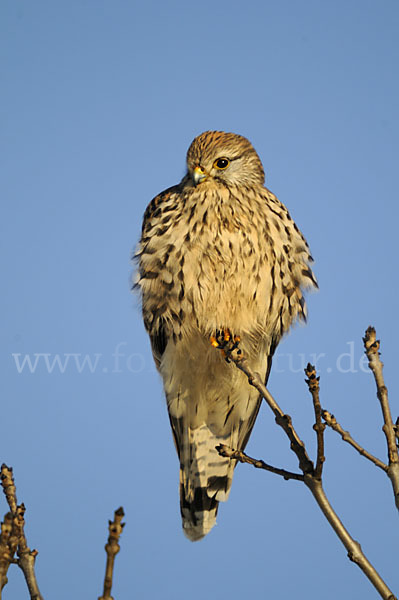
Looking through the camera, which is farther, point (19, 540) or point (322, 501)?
point (322, 501)

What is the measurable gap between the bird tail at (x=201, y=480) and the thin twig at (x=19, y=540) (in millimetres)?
2106

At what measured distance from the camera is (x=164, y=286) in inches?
148

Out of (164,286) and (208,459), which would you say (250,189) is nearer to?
(164,286)

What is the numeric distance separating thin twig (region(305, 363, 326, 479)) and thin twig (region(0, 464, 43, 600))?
921 mm

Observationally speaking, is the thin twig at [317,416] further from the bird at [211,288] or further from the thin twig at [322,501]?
the bird at [211,288]

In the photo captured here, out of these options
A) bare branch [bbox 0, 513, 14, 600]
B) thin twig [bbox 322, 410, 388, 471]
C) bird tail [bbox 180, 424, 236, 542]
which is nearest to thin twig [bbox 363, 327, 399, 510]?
thin twig [bbox 322, 410, 388, 471]

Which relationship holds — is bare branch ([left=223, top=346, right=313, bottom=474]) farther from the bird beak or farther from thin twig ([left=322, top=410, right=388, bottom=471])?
the bird beak

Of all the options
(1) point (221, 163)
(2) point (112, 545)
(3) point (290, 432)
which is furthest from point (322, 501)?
(1) point (221, 163)

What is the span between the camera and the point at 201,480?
4.25 meters

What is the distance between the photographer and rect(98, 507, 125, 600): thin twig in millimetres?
1556

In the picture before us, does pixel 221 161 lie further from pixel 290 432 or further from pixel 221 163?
pixel 290 432

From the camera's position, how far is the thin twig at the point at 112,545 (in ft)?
5.10

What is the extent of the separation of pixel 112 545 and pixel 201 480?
107 inches

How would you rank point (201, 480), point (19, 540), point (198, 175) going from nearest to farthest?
1. point (19, 540)
2. point (198, 175)
3. point (201, 480)
